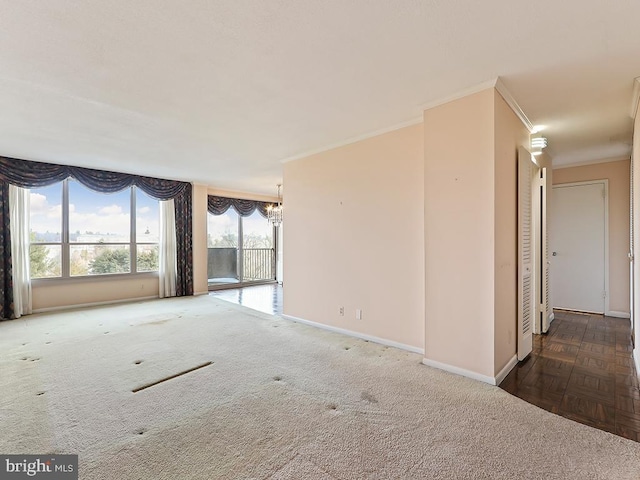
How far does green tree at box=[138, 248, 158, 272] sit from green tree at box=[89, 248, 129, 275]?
0.27 metres

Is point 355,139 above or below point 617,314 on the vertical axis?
above

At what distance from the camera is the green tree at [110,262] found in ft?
19.9

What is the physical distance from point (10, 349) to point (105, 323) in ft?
3.83

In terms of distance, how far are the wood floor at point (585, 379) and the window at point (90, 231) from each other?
274 inches

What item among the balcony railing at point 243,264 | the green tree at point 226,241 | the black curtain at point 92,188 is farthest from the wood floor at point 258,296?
the green tree at point 226,241

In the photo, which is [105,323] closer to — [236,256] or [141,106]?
[141,106]

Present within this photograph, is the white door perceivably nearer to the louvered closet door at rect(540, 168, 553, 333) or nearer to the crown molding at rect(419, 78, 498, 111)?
the louvered closet door at rect(540, 168, 553, 333)

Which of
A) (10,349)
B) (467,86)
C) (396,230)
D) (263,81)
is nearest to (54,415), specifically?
(10,349)

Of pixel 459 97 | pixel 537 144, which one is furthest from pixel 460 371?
Result: pixel 537 144

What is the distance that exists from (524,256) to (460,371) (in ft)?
4.54

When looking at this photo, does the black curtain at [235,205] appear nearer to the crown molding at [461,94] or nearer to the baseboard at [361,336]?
the baseboard at [361,336]

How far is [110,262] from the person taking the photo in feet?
20.4

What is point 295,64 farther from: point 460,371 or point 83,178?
point 83,178

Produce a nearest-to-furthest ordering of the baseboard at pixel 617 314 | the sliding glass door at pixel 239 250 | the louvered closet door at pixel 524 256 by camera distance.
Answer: the louvered closet door at pixel 524 256, the baseboard at pixel 617 314, the sliding glass door at pixel 239 250
